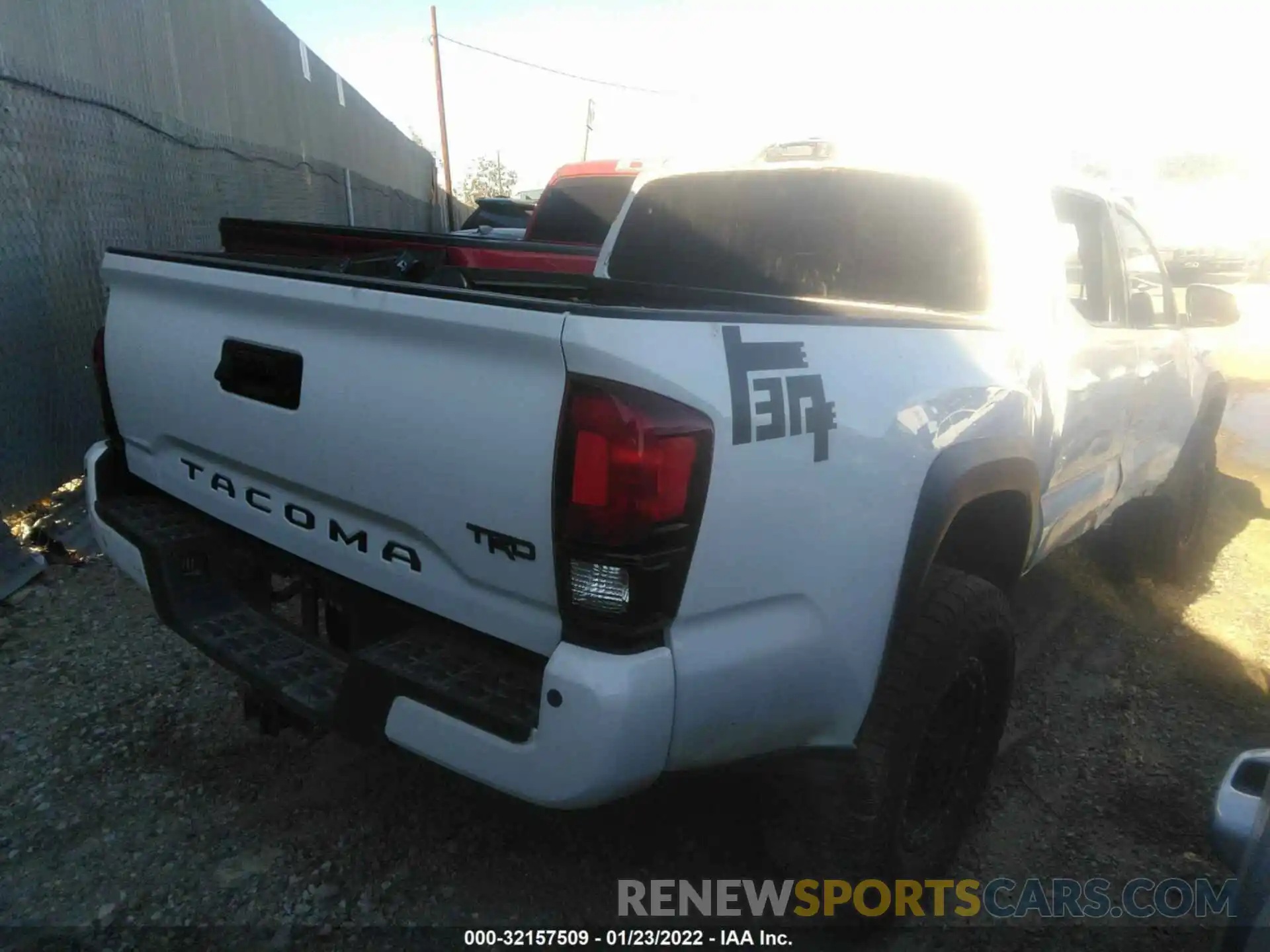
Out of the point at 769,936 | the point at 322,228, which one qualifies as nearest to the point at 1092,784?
the point at 769,936

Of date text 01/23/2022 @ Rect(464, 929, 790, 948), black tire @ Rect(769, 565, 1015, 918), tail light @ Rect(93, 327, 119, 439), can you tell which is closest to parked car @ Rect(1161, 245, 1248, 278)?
black tire @ Rect(769, 565, 1015, 918)

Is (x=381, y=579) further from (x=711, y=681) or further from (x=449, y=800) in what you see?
(x=449, y=800)

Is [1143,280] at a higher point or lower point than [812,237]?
lower

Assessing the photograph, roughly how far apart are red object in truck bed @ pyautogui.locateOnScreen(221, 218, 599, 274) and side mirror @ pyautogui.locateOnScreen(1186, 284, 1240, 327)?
8.74ft

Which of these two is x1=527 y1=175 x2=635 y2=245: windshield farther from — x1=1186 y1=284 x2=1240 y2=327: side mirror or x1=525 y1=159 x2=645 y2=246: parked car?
x1=1186 y1=284 x2=1240 y2=327: side mirror

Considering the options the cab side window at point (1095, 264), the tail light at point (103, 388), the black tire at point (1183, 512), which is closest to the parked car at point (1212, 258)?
the black tire at point (1183, 512)

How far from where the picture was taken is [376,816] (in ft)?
8.78

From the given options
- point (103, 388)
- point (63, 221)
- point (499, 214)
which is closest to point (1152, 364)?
point (103, 388)

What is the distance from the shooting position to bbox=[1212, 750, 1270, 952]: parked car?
4.31 ft

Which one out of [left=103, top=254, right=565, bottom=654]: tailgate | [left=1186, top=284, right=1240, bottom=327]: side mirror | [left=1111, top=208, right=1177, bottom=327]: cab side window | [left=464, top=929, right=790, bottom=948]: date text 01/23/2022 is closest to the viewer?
[left=103, top=254, right=565, bottom=654]: tailgate

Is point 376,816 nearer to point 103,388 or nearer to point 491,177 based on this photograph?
point 103,388

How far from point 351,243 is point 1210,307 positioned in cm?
361

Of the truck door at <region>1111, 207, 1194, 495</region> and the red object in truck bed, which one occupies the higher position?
the red object in truck bed

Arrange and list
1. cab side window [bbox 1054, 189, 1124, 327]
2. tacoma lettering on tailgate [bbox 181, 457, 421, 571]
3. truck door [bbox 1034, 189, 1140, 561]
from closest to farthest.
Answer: tacoma lettering on tailgate [bbox 181, 457, 421, 571] → truck door [bbox 1034, 189, 1140, 561] → cab side window [bbox 1054, 189, 1124, 327]
